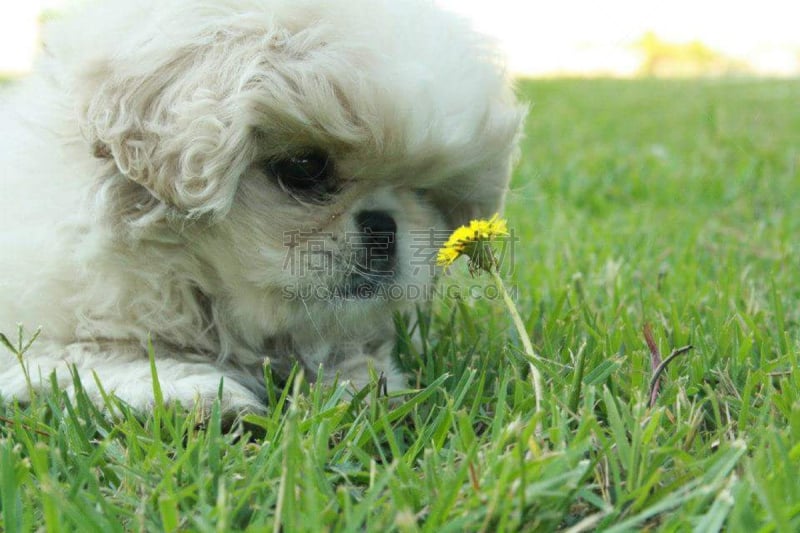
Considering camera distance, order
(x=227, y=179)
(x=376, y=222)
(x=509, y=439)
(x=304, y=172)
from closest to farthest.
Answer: (x=509, y=439) < (x=227, y=179) < (x=304, y=172) < (x=376, y=222)

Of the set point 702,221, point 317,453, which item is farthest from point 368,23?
point 702,221

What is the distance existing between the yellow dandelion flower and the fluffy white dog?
0.70 feet

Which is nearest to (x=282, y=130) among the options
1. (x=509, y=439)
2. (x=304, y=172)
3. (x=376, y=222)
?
(x=304, y=172)

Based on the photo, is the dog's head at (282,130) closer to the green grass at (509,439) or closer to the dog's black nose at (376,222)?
the dog's black nose at (376,222)

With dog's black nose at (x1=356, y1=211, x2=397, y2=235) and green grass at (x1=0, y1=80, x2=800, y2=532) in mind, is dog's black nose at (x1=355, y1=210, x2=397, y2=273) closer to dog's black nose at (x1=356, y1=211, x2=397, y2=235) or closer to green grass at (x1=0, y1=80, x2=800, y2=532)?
dog's black nose at (x1=356, y1=211, x2=397, y2=235)

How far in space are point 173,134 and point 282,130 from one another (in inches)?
7.9

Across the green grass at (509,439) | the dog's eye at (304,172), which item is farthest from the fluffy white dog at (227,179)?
the green grass at (509,439)

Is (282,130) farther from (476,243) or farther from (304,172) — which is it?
(476,243)

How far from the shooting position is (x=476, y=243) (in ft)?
5.02

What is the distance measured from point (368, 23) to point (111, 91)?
1.68ft

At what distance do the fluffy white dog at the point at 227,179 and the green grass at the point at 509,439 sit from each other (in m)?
0.19

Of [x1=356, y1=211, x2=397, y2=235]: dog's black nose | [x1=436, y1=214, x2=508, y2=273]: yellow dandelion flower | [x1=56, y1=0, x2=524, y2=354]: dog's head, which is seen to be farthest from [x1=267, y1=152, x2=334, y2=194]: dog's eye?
[x1=436, y1=214, x2=508, y2=273]: yellow dandelion flower

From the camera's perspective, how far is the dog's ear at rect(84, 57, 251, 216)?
1483 millimetres

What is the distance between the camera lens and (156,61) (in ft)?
5.03
